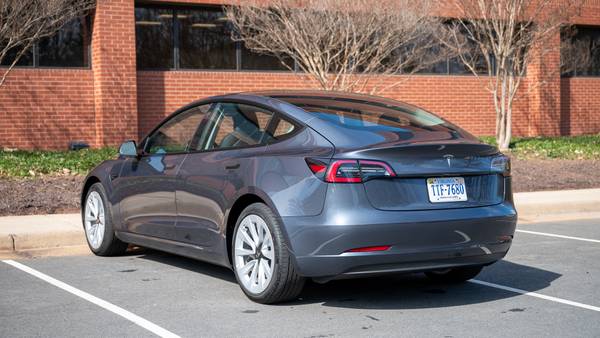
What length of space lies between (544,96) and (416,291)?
57.7 feet

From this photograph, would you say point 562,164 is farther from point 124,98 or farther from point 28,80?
point 28,80

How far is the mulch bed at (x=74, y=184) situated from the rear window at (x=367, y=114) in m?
5.59

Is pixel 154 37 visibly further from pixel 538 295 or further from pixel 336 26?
pixel 538 295

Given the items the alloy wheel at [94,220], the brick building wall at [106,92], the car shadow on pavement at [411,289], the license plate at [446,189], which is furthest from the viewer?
the brick building wall at [106,92]

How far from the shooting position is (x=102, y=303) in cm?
660

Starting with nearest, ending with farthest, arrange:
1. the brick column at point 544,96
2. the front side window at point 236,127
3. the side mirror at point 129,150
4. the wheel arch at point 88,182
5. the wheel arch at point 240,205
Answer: the wheel arch at point 240,205 → the front side window at point 236,127 → the side mirror at point 129,150 → the wheel arch at point 88,182 → the brick column at point 544,96

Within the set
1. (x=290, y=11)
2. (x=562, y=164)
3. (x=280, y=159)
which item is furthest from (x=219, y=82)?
(x=280, y=159)

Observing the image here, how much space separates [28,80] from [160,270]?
10.7m

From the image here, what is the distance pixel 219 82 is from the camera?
64.1 ft

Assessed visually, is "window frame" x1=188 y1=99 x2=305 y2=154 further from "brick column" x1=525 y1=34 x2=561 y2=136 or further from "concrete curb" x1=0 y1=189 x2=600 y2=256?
"brick column" x1=525 y1=34 x2=561 y2=136

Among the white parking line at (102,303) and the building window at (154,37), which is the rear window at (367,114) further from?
the building window at (154,37)

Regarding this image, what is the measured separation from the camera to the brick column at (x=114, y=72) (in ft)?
58.8

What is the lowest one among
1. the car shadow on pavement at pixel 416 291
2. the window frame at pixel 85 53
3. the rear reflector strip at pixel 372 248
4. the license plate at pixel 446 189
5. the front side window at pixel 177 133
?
the car shadow on pavement at pixel 416 291

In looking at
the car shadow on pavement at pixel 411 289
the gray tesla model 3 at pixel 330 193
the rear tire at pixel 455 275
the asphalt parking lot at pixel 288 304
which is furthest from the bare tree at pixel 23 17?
the rear tire at pixel 455 275
